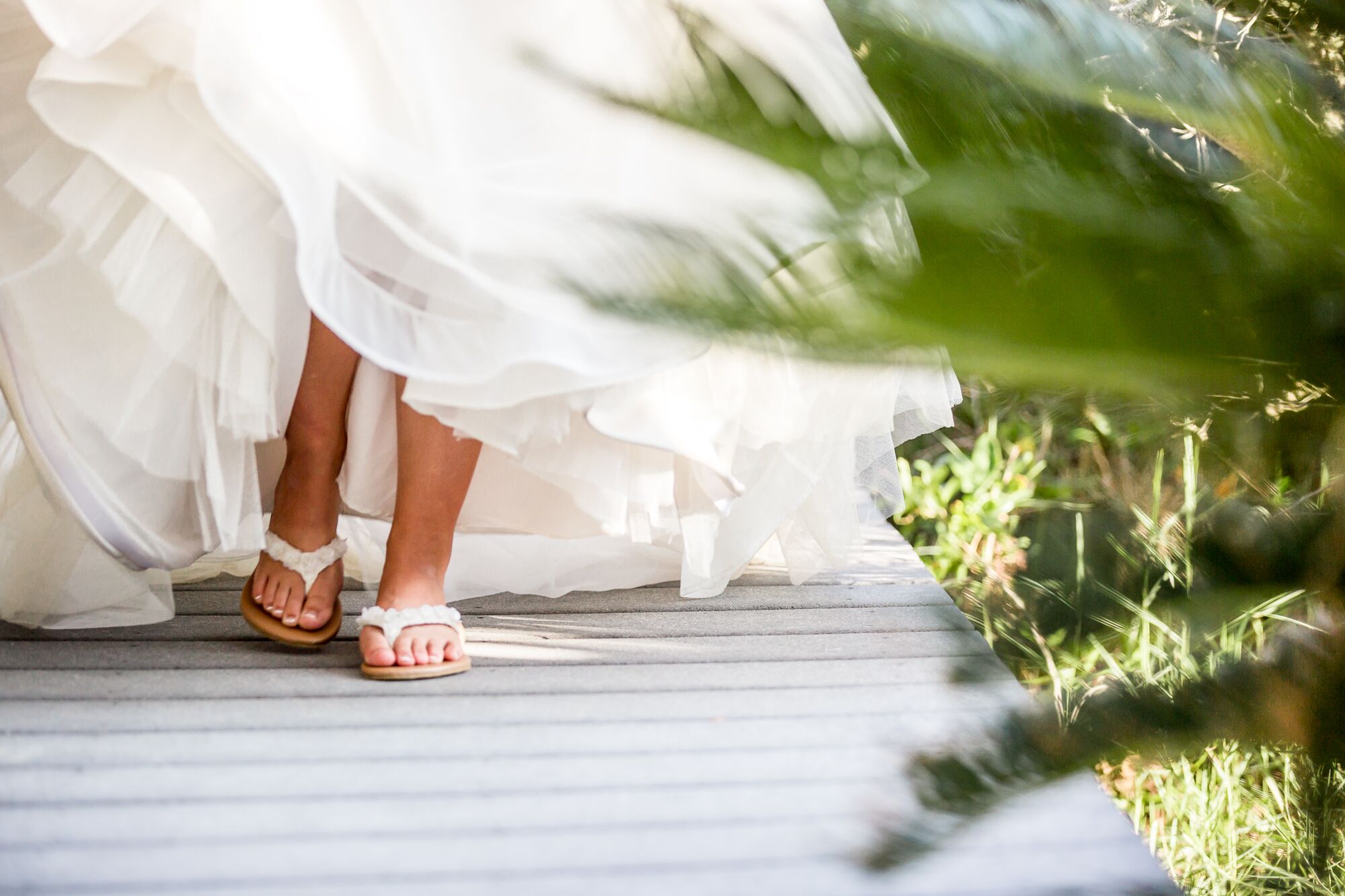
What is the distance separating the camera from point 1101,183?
0.25m

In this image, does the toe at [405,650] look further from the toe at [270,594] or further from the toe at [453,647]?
the toe at [270,594]

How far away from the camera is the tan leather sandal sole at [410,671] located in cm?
142

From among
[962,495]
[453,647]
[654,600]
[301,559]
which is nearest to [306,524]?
[301,559]

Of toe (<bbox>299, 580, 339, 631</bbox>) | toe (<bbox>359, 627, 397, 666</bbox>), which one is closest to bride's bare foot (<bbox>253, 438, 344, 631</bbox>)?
toe (<bbox>299, 580, 339, 631</bbox>)

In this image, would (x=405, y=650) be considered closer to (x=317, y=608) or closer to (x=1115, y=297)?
(x=317, y=608)

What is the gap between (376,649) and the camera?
1435mm

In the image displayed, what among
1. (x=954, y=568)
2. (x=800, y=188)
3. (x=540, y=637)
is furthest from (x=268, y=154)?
(x=954, y=568)

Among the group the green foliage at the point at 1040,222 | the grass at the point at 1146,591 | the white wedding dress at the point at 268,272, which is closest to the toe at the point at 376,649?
the white wedding dress at the point at 268,272

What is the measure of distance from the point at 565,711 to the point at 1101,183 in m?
1.21

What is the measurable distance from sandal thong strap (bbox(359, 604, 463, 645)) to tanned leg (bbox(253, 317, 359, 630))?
93 millimetres

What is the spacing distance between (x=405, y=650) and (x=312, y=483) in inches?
11.3

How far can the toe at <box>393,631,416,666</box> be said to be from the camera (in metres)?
1.43

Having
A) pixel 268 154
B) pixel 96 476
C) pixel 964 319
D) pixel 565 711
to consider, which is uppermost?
pixel 268 154

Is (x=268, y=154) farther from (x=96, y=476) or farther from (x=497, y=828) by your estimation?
(x=497, y=828)
